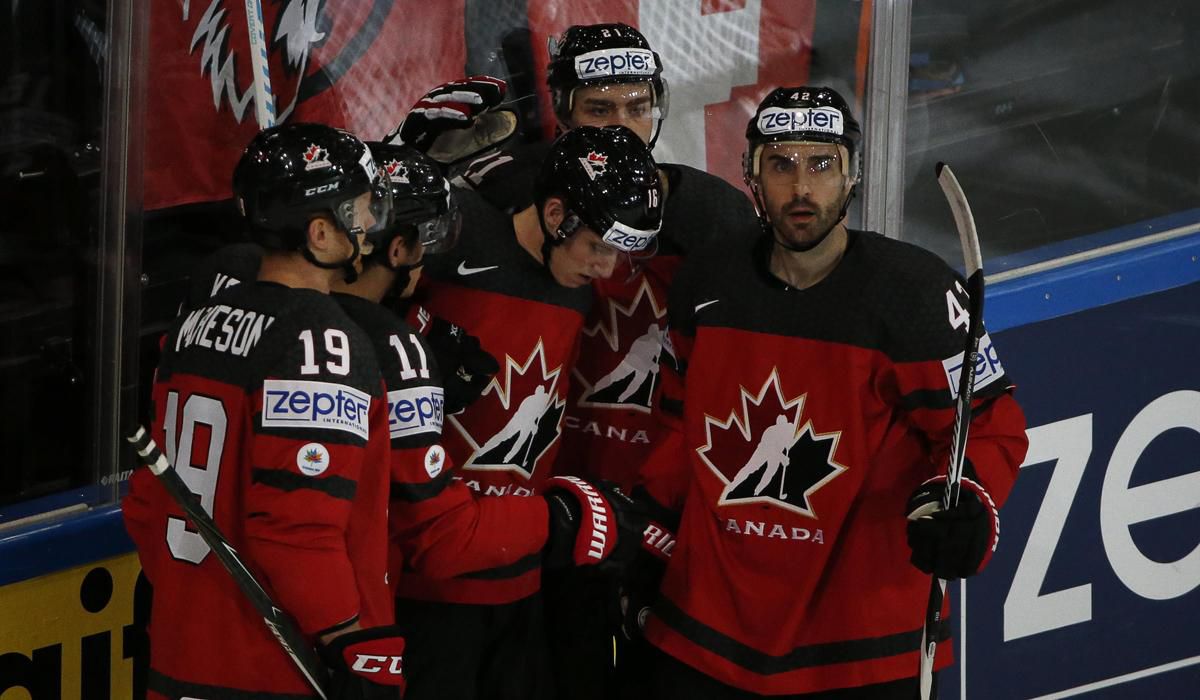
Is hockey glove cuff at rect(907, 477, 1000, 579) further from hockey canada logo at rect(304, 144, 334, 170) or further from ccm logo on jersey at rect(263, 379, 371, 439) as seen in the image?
hockey canada logo at rect(304, 144, 334, 170)

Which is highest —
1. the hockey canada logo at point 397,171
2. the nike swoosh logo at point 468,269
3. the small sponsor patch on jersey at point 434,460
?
the hockey canada logo at point 397,171

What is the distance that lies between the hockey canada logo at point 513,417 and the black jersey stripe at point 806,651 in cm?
41

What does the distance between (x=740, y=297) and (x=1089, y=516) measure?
5.42 feet

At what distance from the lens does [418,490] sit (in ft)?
8.87

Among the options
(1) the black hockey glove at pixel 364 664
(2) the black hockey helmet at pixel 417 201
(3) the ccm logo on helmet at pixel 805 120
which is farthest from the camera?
(3) the ccm logo on helmet at pixel 805 120

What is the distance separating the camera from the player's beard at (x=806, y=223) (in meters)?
2.83

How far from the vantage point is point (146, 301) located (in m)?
3.31

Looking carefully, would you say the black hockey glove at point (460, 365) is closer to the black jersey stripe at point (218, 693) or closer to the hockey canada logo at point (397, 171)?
the hockey canada logo at point (397, 171)

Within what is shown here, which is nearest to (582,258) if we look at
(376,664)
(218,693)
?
(376,664)

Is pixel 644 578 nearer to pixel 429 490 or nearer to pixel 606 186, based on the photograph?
pixel 429 490

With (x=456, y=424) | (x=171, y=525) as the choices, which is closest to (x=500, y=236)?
(x=456, y=424)

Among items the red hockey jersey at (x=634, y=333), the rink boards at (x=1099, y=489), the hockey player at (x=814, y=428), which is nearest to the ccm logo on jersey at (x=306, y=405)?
the hockey player at (x=814, y=428)

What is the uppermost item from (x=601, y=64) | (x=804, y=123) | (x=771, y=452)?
(x=601, y=64)

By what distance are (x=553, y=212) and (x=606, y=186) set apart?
0.12m
